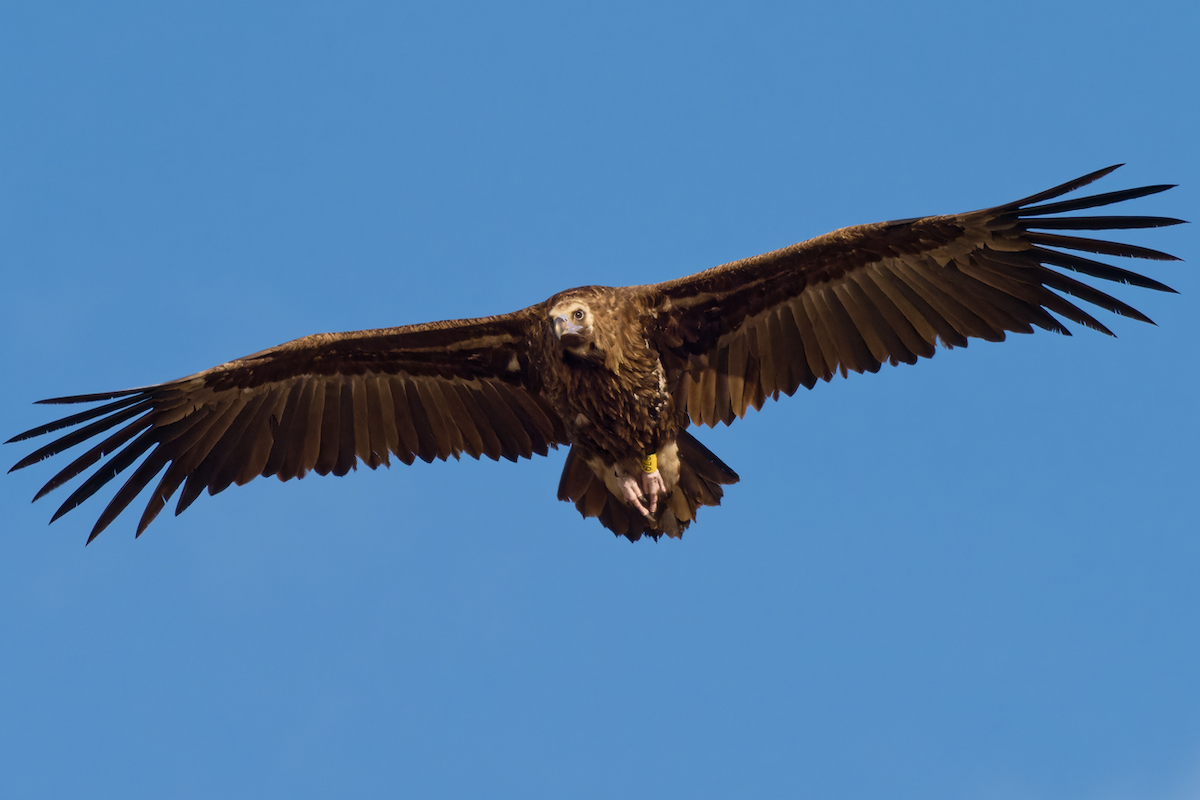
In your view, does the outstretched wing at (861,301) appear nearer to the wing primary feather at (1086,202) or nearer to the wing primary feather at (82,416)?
the wing primary feather at (1086,202)

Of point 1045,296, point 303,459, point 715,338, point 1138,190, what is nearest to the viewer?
point 1138,190

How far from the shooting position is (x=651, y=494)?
10711mm

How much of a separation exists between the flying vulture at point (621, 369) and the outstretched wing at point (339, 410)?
14mm

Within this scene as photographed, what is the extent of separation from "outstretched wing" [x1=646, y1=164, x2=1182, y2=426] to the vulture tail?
0.41 m

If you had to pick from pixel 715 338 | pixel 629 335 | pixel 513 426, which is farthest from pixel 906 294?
pixel 513 426

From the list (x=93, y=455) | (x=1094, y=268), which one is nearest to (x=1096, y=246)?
(x=1094, y=268)

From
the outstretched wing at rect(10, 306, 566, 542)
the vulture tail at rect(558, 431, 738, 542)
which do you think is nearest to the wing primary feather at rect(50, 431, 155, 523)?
the outstretched wing at rect(10, 306, 566, 542)

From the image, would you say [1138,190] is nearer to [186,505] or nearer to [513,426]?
[513,426]

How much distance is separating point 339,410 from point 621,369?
2.74m

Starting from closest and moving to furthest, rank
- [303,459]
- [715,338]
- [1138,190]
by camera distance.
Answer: [1138,190], [715,338], [303,459]

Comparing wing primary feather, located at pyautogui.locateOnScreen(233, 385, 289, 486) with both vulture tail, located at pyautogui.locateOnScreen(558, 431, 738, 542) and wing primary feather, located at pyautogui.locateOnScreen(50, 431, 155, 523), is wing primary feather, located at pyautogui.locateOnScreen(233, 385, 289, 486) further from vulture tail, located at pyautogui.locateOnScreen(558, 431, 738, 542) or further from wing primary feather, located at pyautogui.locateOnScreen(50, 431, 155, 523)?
vulture tail, located at pyautogui.locateOnScreen(558, 431, 738, 542)

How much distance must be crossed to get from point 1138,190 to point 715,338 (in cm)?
339

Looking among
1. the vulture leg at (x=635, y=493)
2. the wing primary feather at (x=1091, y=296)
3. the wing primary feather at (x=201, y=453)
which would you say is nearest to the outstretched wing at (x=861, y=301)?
the wing primary feather at (x=1091, y=296)

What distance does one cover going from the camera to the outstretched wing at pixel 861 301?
10086 mm
